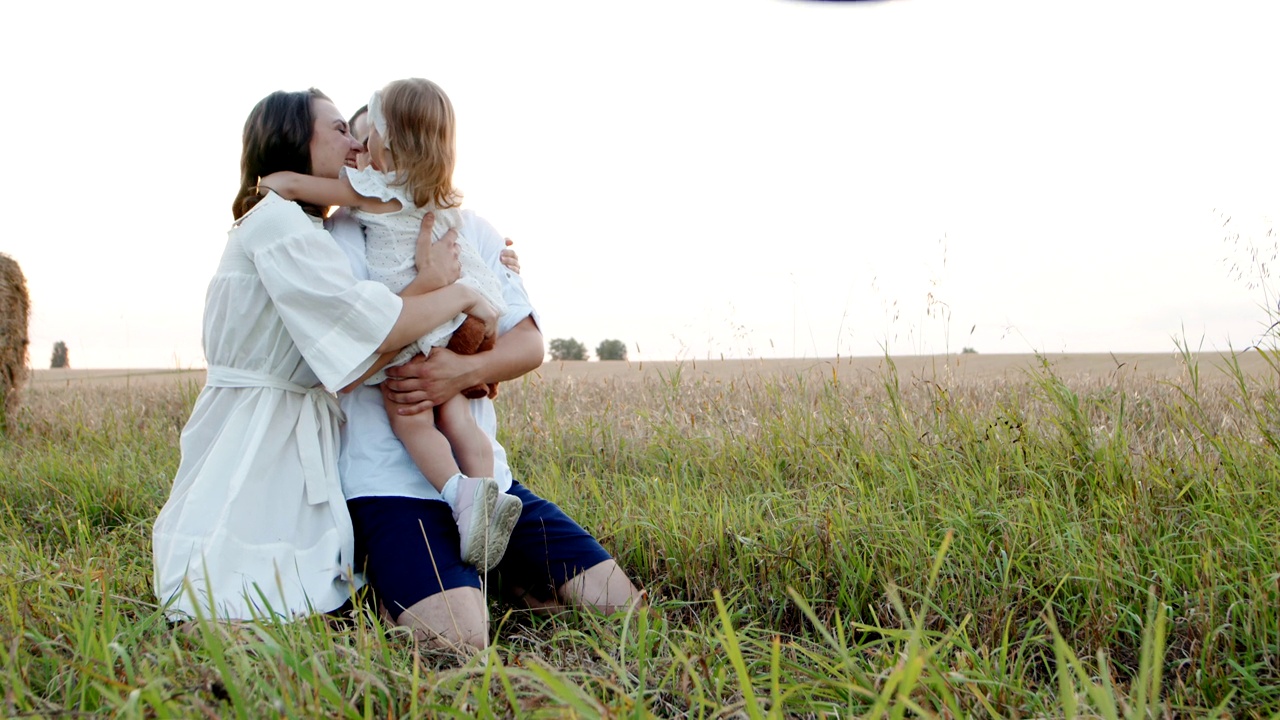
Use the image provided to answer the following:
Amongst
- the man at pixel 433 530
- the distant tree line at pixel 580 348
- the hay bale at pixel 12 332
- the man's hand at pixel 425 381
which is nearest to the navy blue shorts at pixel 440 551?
the man at pixel 433 530

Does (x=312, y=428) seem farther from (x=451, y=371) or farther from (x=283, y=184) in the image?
(x=283, y=184)

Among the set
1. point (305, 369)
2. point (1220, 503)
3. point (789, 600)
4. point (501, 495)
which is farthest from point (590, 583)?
point (1220, 503)

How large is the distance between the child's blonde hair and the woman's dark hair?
0.79ft

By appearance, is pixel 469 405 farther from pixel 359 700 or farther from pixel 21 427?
pixel 21 427

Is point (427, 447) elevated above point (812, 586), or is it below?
above

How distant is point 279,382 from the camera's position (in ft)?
9.05

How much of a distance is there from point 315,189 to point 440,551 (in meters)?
1.22

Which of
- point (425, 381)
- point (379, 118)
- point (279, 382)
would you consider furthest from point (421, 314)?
point (379, 118)

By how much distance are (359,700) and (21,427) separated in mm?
7051

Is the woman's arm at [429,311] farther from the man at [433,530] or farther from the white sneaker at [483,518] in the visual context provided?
the white sneaker at [483,518]

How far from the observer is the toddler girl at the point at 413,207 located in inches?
111

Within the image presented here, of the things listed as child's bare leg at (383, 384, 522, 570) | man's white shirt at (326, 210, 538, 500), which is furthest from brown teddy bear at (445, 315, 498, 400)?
child's bare leg at (383, 384, 522, 570)

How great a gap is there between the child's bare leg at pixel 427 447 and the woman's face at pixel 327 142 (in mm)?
832

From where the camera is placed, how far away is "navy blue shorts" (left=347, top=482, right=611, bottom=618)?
2.54 metres
